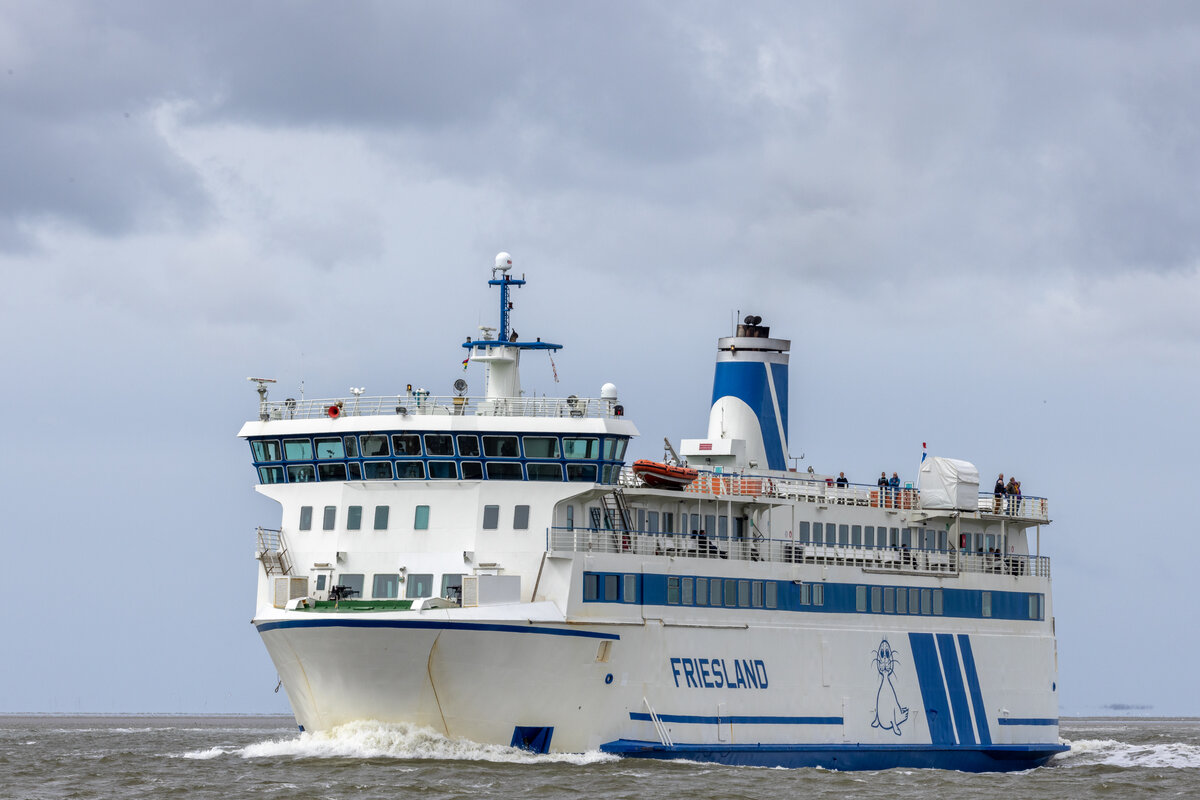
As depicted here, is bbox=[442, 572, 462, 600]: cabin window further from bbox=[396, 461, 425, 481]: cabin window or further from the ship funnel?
the ship funnel

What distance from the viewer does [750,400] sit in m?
52.0

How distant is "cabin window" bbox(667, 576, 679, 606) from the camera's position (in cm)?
4219

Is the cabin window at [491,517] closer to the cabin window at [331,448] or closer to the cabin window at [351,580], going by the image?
the cabin window at [351,580]

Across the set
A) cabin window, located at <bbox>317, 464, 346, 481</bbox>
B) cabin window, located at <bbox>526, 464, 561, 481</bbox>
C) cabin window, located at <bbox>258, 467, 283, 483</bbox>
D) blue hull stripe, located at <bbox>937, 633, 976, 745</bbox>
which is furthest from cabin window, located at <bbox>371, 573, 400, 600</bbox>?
blue hull stripe, located at <bbox>937, 633, 976, 745</bbox>

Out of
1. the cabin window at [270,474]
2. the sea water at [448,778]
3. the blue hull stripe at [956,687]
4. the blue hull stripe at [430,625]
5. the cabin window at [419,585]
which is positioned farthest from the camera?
the blue hull stripe at [956,687]

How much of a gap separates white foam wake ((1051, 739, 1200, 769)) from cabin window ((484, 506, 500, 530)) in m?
21.5

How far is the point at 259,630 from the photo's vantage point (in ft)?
135

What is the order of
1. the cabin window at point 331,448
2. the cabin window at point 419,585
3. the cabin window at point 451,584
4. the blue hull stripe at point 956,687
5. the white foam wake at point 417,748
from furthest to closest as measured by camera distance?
1. the blue hull stripe at point 956,687
2. the cabin window at point 331,448
3. the cabin window at point 419,585
4. the cabin window at point 451,584
5. the white foam wake at point 417,748

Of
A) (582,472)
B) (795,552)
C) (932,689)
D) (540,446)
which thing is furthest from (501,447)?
(932,689)

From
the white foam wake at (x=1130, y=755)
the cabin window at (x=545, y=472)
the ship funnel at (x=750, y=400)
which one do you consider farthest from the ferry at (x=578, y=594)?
the white foam wake at (x=1130, y=755)

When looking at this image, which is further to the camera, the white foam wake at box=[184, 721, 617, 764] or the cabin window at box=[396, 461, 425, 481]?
the cabin window at box=[396, 461, 425, 481]

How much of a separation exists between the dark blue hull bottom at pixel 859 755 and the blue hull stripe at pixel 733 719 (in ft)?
1.81

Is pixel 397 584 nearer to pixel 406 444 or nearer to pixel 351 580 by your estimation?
pixel 351 580

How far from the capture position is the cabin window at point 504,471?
1603 inches
